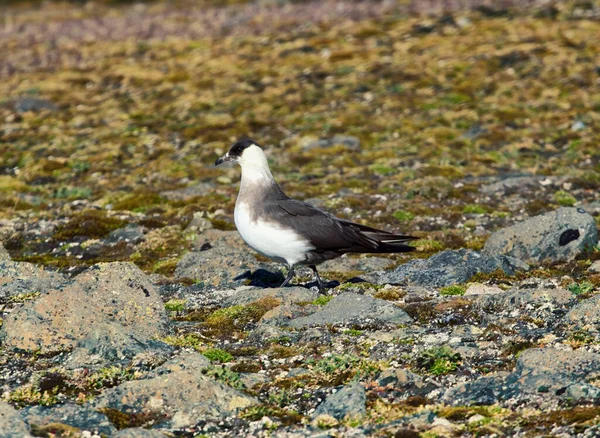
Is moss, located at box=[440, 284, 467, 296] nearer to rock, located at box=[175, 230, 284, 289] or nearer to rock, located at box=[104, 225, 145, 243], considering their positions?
rock, located at box=[175, 230, 284, 289]

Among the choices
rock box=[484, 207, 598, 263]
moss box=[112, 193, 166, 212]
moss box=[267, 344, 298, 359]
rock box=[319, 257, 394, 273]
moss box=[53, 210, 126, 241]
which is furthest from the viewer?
moss box=[112, 193, 166, 212]

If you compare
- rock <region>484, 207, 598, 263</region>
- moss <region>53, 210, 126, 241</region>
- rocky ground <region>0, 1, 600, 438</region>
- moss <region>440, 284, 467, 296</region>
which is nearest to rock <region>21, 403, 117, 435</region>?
rocky ground <region>0, 1, 600, 438</region>

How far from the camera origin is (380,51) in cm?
4288

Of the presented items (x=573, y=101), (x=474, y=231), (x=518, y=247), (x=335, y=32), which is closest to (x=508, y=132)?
(x=573, y=101)

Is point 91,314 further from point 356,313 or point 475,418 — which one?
point 475,418

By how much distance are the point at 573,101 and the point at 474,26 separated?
13.0 meters

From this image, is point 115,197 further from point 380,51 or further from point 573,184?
point 380,51

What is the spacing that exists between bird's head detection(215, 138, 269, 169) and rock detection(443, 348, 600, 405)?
6.87 metres

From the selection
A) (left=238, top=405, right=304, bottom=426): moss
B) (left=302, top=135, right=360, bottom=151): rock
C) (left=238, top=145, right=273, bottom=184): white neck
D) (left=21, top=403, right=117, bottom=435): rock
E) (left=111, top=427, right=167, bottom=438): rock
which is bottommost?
(left=302, top=135, right=360, bottom=151): rock

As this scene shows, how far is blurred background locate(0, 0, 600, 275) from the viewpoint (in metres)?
24.1

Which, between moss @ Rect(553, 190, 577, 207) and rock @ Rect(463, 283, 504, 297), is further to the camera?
moss @ Rect(553, 190, 577, 207)

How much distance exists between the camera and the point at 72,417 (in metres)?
11.1

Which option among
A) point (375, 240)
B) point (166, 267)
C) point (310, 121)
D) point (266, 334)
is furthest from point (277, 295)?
point (310, 121)

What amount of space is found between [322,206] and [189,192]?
14.7ft
